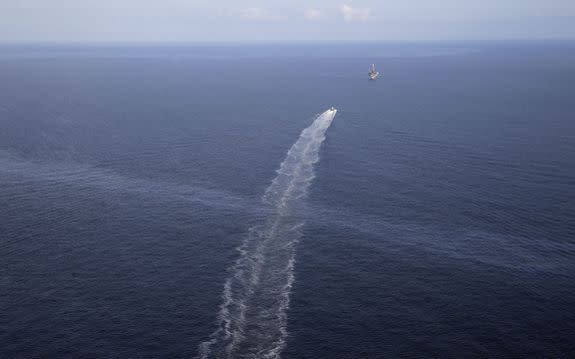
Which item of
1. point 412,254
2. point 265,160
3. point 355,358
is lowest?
point 355,358

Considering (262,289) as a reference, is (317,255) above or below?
above

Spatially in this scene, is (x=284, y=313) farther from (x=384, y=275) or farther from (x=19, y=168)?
(x=19, y=168)

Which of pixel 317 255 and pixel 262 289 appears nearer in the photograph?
pixel 262 289

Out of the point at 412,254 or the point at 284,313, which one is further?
the point at 412,254

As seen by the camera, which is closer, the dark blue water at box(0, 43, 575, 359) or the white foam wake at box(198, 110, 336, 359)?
the white foam wake at box(198, 110, 336, 359)

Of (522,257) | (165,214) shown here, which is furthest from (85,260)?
(522,257)

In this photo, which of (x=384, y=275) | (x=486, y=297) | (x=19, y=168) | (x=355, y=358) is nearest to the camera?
(x=355, y=358)

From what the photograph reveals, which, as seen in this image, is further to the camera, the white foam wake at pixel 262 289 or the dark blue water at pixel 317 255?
the dark blue water at pixel 317 255

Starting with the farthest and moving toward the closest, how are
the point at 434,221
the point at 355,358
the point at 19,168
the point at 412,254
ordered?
1. the point at 19,168
2. the point at 434,221
3. the point at 412,254
4. the point at 355,358
